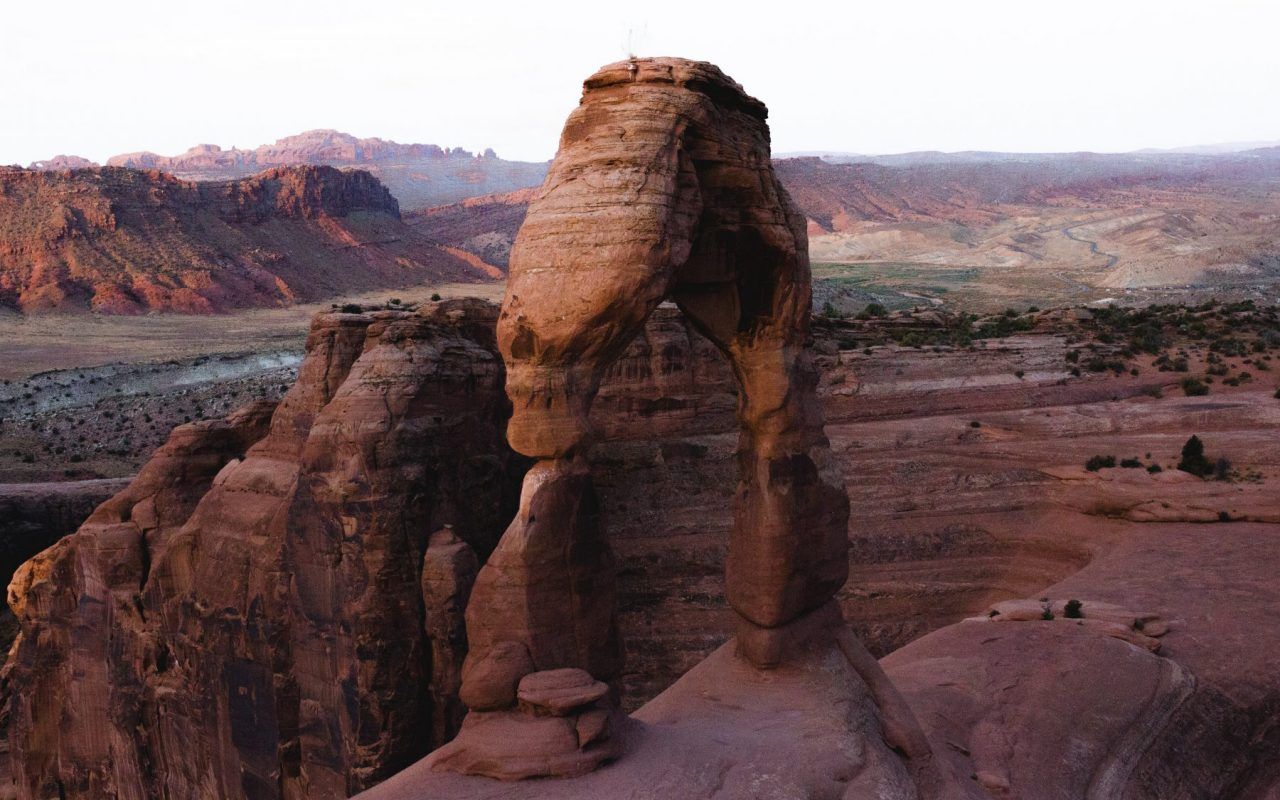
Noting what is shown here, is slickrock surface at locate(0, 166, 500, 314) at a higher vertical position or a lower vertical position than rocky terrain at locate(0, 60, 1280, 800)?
higher

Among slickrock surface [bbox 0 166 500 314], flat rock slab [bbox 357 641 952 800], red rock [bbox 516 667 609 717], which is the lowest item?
flat rock slab [bbox 357 641 952 800]

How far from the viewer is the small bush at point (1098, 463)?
21.6 m

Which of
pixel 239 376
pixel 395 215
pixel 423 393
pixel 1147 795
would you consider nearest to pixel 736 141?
pixel 423 393

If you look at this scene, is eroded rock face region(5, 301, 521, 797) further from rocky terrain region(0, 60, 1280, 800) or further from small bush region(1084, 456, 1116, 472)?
small bush region(1084, 456, 1116, 472)

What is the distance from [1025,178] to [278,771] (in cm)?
19816

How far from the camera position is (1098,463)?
71.1 feet

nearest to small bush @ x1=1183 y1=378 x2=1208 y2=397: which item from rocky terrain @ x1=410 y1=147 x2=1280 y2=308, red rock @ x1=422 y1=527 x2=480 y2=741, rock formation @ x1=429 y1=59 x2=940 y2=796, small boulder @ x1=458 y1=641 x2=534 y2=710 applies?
rock formation @ x1=429 y1=59 x2=940 y2=796

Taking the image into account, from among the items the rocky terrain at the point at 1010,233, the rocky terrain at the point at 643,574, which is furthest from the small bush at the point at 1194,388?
the rocky terrain at the point at 1010,233

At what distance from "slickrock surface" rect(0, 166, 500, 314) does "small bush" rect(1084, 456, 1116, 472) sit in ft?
287

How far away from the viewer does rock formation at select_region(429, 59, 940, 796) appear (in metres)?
8.70

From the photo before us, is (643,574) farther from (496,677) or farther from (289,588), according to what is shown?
(496,677)

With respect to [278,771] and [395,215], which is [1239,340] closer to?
[278,771]

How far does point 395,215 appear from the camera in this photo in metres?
137

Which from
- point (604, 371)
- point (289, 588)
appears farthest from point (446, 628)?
point (604, 371)
